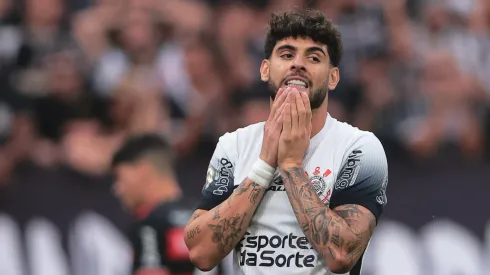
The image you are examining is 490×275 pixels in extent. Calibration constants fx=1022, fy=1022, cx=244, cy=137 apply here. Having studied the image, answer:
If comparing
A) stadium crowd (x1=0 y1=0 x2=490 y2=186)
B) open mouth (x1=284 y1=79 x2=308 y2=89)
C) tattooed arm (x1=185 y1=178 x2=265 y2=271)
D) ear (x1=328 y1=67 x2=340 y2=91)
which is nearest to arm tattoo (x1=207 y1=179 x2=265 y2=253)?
tattooed arm (x1=185 y1=178 x2=265 y2=271)

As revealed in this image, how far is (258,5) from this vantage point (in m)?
10.5

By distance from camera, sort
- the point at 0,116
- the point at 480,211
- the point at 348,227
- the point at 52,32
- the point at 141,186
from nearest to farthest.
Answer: the point at 348,227 → the point at 141,186 → the point at 480,211 → the point at 0,116 → the point at 52,32

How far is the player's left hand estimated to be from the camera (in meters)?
4.40

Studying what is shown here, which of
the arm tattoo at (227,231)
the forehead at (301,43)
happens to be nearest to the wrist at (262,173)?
the arm tattoo at (227,231)

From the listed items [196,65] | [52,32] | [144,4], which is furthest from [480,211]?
[52,32]

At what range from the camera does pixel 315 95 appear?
4508 millimetres

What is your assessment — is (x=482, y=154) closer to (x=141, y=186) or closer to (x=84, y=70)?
(x=141, y=186)

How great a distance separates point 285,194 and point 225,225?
0.31m

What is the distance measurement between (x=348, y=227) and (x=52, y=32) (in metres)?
6.60

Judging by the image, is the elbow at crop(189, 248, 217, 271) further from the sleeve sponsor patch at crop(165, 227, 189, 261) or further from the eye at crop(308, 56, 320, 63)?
the sleeve sponsor patch at crop(165, 227, 189, 261)

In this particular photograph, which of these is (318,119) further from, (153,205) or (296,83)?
(153,205)

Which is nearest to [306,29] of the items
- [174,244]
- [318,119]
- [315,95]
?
[315,95]

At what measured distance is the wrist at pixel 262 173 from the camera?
4.39 metres

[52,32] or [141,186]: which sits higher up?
[52,32]
